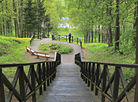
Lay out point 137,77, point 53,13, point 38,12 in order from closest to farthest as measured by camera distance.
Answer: point 137,77 → point 38,12 → point 53,13

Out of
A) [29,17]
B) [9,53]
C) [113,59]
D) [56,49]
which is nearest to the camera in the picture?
[113,59]

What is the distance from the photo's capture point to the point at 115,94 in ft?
7.53

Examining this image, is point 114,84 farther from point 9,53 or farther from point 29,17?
point 29,17

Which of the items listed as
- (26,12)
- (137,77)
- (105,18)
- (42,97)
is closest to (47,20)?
(26,12)

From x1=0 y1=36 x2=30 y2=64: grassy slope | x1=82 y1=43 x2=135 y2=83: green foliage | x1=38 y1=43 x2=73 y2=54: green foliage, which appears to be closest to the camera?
x1=82 y1=43 x2=135 y2=83: green foliage

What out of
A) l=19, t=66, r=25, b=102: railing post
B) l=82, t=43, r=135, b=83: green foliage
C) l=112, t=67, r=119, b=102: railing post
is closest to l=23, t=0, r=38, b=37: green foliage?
l=82, t=43, r=135, b=83: green foliage

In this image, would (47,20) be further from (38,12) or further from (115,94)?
(115,94)

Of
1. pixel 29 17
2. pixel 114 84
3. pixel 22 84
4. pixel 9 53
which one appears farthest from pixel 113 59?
pixel 29 17

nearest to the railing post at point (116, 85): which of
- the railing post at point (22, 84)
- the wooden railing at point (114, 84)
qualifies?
the wooden railing at point (114, 84)

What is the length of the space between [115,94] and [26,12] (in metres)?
24.2

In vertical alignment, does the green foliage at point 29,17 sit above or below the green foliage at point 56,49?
above

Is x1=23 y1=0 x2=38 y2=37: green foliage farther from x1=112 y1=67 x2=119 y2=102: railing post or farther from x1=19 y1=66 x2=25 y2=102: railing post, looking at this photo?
x1=112 y1=67 x2=119 y2=102: railing post

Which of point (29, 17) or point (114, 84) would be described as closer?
point (114, 84)

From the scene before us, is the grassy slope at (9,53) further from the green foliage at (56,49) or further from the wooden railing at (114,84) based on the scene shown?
the wooden railing at (114,84)
